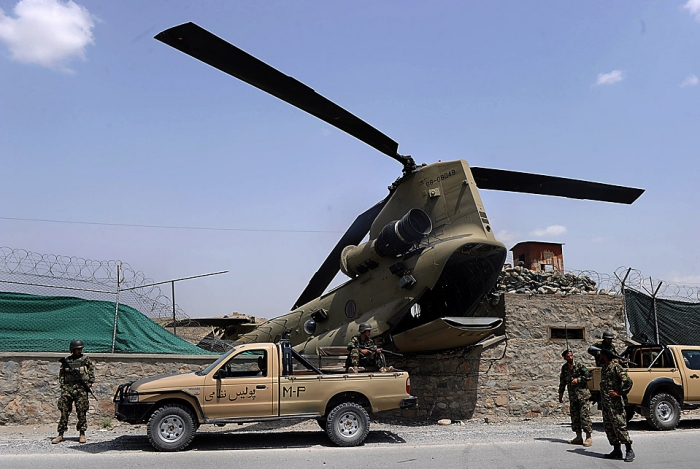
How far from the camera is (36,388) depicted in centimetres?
1162

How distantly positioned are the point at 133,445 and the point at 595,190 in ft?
34.8

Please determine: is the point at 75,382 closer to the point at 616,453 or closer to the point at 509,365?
the point at 616,453

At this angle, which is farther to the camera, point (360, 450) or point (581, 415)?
point (581, 415)

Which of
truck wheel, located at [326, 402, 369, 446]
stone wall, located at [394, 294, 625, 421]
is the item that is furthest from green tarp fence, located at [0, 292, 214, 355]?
stone wall, located at [394, 294, 625, 421]

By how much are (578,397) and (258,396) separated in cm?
540

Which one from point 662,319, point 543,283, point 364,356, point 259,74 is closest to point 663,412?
point 543,283

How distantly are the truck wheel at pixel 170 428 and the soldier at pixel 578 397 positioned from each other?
627 cm

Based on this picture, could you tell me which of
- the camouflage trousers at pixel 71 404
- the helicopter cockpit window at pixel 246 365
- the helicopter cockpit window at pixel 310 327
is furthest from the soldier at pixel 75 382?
the helicopter cockpit window at pixel 310 327

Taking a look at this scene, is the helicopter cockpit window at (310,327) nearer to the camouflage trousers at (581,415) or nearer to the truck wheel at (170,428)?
the truck wheel at (170,428)

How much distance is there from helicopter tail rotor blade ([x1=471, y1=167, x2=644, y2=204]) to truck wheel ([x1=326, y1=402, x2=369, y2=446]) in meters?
5.92

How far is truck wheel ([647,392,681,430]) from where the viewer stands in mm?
11438

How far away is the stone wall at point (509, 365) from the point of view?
44.7 feet

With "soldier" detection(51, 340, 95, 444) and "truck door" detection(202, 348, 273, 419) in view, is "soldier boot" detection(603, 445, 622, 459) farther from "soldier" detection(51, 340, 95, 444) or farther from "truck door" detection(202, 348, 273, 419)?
"soldier" detection(51, 340, 95, 444)

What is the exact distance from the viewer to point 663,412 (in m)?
11.6
